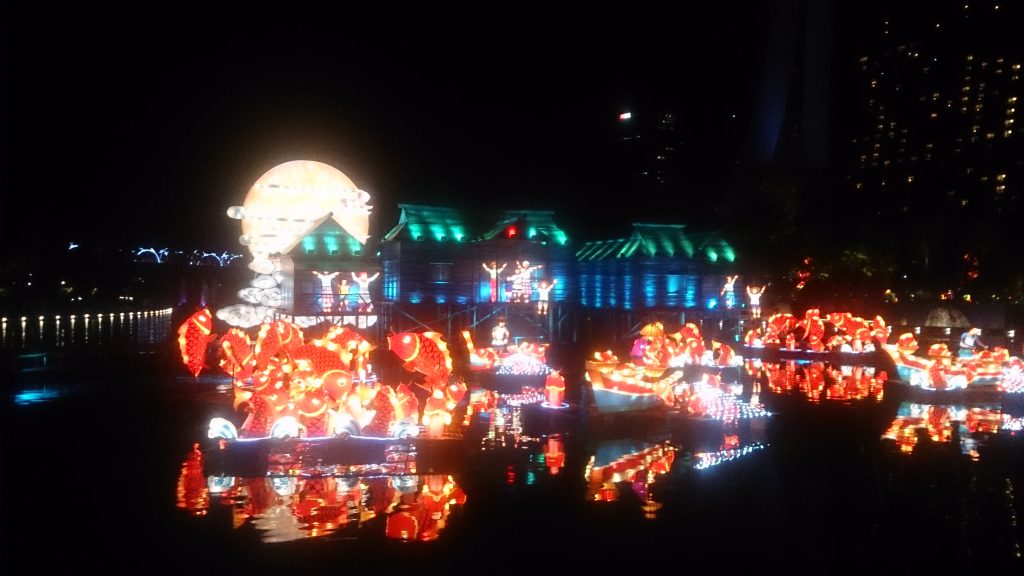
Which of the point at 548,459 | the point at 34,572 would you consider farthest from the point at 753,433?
the point at 34,572

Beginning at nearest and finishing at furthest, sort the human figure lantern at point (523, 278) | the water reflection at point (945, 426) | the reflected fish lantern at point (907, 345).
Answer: the water reflection at point (945, 426), the reflected fish lantern at point (907, 345), the human figure lantern at point (523, 278)

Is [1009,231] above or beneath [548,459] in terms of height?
above

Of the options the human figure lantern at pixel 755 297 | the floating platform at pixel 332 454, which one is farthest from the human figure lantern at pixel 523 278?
the floating platform at pixel 332 454

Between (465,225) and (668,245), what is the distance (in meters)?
9.85

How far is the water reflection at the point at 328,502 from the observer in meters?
10.6

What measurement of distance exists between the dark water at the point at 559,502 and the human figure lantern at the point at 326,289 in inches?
640

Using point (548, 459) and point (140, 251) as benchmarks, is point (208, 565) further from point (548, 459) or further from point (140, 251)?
point (140, 251)

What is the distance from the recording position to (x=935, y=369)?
22.1 metres

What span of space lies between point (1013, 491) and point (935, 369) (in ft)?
33.1

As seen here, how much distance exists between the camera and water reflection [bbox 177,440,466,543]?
10633mm

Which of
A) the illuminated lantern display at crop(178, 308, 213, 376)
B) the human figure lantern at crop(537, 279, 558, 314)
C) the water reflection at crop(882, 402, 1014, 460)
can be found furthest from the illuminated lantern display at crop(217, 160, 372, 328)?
the water reflection at crop(882, 402, 1014, 460)

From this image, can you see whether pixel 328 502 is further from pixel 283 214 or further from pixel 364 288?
pixel 283 214

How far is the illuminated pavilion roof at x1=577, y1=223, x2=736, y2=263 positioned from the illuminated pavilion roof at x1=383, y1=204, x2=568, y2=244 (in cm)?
392

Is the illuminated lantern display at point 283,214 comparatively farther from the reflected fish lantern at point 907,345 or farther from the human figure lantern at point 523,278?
the reflected fish lantern at point 907,345
